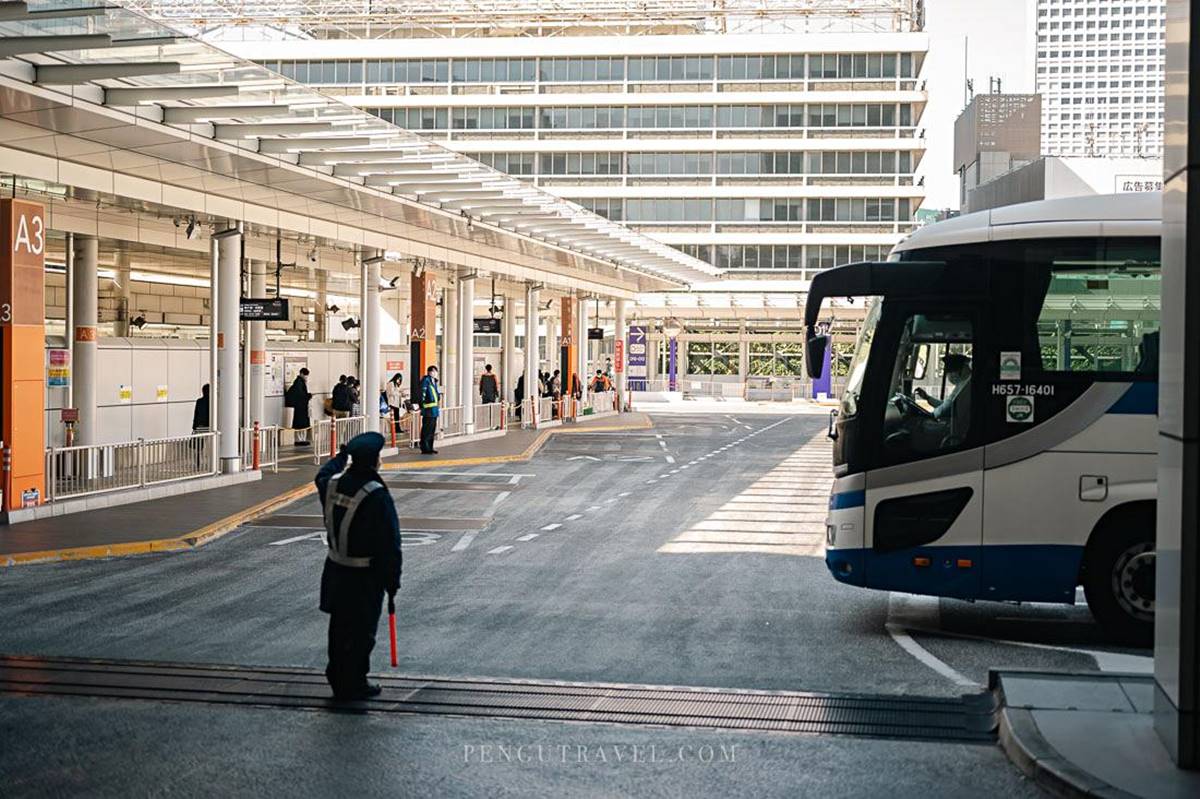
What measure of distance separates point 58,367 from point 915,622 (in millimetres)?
16043

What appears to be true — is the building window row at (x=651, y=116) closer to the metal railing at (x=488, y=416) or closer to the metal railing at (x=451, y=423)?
the metal railing at (x=488, y=416)

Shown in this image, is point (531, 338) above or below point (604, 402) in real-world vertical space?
above

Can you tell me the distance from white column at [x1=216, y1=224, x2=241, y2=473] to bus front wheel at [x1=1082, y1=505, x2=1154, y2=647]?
53.1ft

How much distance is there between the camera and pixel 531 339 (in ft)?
147

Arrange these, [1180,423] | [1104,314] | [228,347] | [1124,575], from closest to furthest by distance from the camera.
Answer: [1180,423]
[1124,575]
[1104,314]
[228,347]

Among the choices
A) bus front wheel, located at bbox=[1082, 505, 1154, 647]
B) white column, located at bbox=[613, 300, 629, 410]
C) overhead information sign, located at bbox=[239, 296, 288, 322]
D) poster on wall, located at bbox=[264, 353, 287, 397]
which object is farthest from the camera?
white column, located at bbox=[613, 300, 629, 410]

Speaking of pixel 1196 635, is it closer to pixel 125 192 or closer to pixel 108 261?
pixel 125 192

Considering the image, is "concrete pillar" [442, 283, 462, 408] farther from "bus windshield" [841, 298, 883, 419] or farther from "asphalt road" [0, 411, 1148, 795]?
"bus windshield" [841, 298, 883, 419]

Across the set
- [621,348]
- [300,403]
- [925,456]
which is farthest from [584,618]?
[621,348]

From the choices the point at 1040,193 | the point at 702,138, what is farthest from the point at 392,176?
the point at 702,138

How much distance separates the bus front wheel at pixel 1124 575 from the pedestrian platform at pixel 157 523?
10.6 metres

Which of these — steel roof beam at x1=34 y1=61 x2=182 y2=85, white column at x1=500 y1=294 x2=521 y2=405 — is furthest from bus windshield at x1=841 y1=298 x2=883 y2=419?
white column at x1=500 y1=294 x2=521 y2=405

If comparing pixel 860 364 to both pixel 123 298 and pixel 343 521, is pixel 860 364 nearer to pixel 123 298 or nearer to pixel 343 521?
pixel 343 521

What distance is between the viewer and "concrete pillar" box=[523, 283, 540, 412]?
1750 inches
